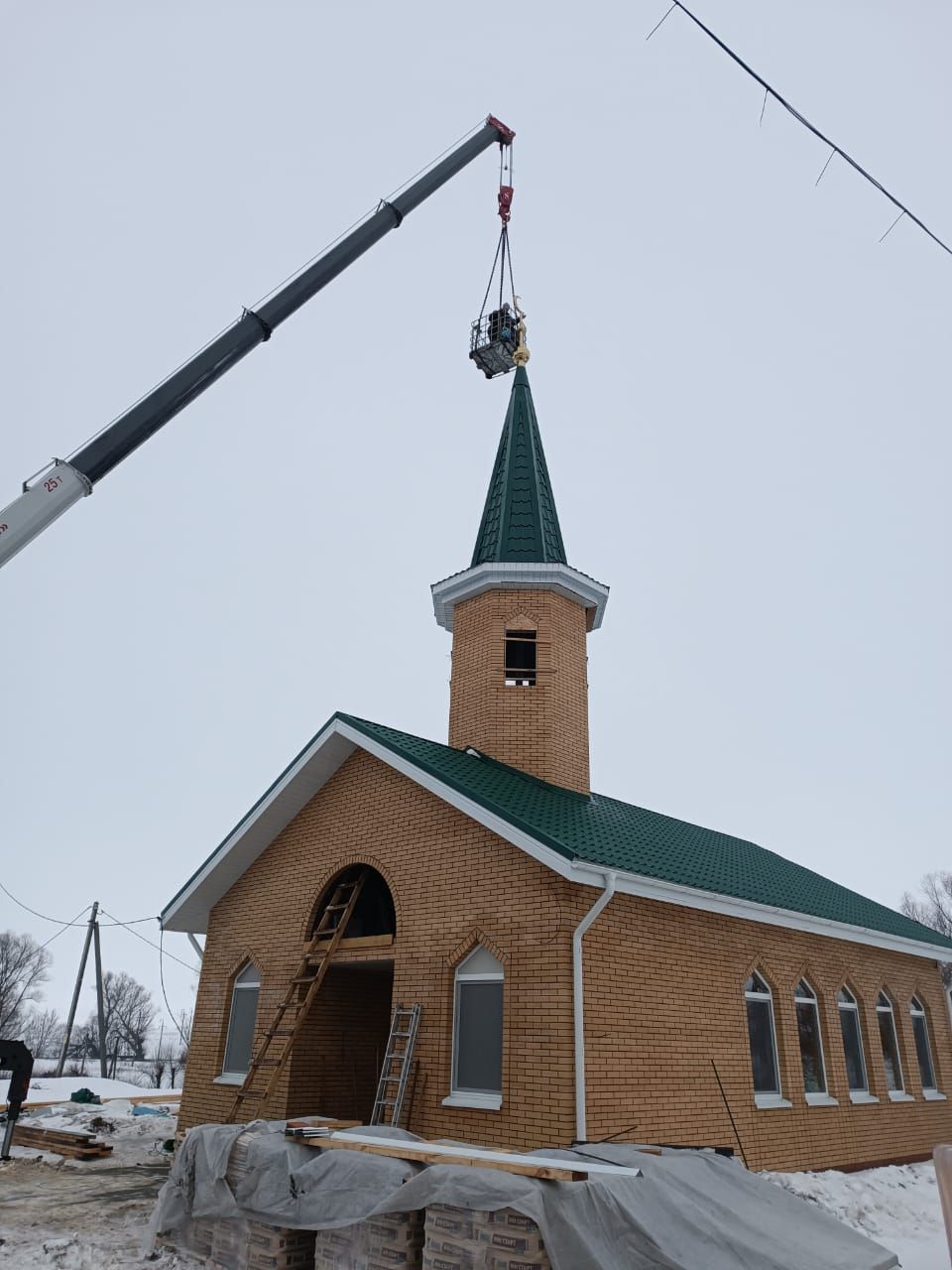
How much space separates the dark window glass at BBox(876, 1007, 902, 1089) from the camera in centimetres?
1410

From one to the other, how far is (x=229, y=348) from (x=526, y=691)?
6.49m

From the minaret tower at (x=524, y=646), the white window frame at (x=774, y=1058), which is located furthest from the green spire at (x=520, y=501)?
the white window frame at (x=774, y=1058)

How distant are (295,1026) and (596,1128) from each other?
11.8 feet

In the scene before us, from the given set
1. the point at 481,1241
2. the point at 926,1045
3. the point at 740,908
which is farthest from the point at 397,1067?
the point at 926,1045

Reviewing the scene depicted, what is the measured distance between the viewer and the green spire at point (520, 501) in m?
15.5

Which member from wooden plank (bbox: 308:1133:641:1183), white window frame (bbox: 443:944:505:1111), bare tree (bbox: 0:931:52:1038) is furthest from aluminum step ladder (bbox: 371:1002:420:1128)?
bare tree (bbox: 0:931:52:1038)

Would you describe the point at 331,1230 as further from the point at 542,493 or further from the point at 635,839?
the point at 542,493

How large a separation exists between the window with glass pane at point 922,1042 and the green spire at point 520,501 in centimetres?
957

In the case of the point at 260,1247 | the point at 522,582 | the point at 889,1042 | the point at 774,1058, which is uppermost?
the point at 522,582

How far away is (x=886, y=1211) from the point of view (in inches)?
385

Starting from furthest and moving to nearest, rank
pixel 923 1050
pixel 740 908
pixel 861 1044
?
pixel 923 1050
pixel 861 1044
pixel 740 908

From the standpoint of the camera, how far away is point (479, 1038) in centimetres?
970

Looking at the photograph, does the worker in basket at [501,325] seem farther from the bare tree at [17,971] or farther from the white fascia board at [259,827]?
the bare tree at [17,971]

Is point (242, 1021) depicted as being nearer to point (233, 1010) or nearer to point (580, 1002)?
point (233, 1010)
